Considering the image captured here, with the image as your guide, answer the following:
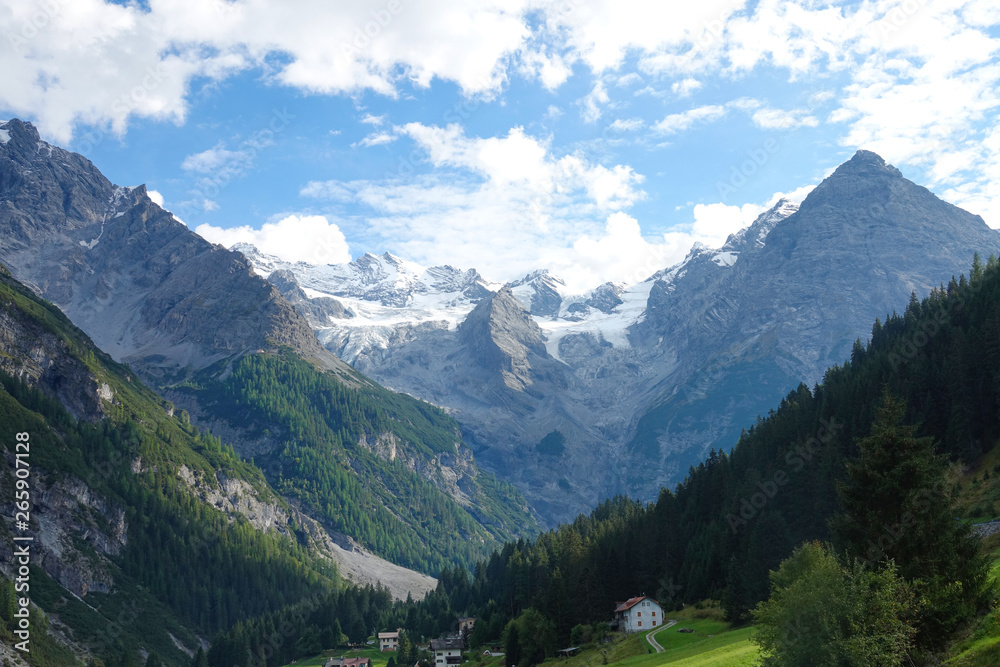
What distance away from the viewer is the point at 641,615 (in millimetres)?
94000

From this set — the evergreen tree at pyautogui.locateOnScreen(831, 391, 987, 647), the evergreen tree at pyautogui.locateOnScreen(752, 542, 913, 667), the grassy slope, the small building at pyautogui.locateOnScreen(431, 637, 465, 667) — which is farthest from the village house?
the evergreen tree at pyautogui.locateOnScreen(831, 391, 987, 647)

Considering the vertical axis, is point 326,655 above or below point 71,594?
below

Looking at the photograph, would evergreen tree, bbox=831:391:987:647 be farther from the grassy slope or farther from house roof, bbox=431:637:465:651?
the grassy slope

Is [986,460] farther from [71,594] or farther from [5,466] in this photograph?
[5,466]

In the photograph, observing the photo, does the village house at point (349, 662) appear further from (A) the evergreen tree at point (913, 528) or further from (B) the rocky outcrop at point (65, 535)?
(A) the evergreen tree at point (913, 528)

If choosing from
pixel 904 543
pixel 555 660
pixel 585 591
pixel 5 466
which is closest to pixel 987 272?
pixel 585 591

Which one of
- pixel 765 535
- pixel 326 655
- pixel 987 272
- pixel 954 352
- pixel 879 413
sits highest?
pixel 987 272

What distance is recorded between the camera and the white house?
305 feet

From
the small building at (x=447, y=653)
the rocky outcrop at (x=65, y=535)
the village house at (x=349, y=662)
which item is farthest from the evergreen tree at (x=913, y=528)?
the rocky outcrop at (x=65, y=535)

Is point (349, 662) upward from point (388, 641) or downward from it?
upward

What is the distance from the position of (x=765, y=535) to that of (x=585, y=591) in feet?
91.3

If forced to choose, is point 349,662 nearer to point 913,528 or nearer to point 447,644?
point 447,644

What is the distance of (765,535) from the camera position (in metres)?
86.3

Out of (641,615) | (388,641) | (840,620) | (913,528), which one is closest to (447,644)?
(388,641)
